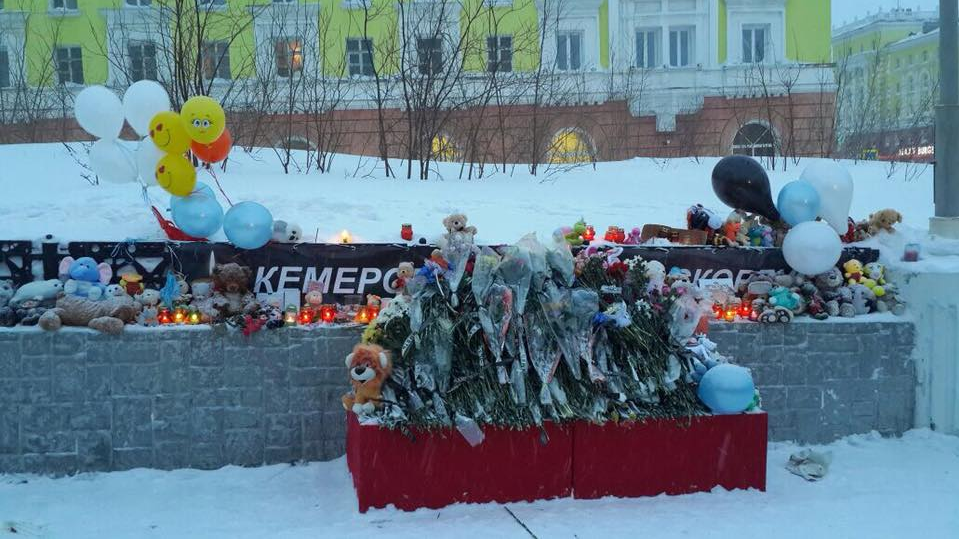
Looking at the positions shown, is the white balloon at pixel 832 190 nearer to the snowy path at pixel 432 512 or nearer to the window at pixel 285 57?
the snowy path at pixel 432 512

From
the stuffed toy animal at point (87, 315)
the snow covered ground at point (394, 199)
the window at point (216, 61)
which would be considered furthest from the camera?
the window at point (216, 61)

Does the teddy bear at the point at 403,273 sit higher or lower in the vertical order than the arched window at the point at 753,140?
lower

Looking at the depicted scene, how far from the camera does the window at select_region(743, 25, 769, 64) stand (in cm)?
2120

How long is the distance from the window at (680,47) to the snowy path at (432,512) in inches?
648

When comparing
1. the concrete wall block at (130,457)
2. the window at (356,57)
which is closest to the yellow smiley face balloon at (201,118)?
the concrete wall block at (130,457)

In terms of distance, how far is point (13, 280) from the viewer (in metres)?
6.46

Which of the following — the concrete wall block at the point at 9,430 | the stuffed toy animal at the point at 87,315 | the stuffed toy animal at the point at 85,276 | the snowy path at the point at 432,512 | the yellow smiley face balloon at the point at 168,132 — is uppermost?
the yellow smiley face balloon at the point at 168,132

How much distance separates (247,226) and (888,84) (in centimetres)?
4179

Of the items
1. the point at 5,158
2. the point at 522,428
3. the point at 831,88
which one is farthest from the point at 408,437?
the point at 831,88

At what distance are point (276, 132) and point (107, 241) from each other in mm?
7646

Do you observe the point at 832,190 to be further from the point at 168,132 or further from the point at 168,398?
the point at 168,398

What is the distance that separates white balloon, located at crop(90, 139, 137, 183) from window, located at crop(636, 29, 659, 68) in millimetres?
16029

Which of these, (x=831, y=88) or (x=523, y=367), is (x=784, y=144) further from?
(x=523, y=367)

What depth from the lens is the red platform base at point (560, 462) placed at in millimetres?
5324
